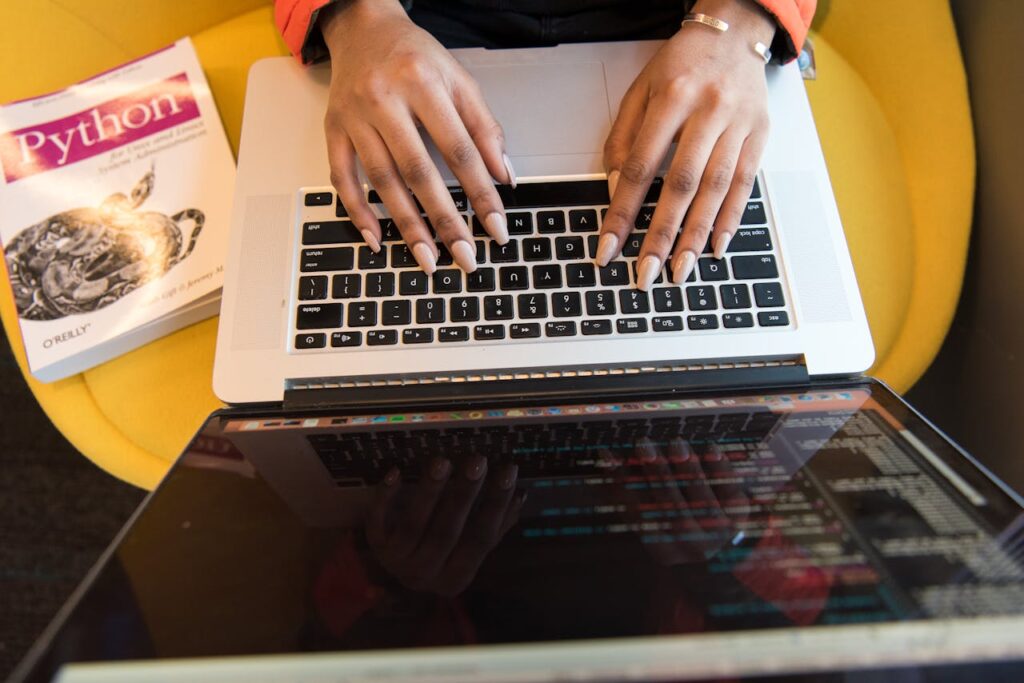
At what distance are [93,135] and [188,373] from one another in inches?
10.5

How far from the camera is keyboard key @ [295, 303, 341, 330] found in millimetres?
507

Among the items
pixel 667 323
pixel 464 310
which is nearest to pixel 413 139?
pixel 464 310

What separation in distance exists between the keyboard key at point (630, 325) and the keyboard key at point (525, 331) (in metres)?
0.06

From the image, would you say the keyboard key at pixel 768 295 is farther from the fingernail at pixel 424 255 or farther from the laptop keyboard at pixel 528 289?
the fingernail at pixel 424 255

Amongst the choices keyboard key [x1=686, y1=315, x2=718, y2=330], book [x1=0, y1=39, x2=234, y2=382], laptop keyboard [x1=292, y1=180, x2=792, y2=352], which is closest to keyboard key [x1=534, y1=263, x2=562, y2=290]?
laptop keyboard [x1=292, y1=180, x2=792, y2=352]

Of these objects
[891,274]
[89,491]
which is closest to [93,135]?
[89,491]

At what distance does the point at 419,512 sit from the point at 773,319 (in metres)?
0.30

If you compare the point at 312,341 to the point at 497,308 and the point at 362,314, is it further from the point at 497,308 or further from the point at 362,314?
the point at 497,308

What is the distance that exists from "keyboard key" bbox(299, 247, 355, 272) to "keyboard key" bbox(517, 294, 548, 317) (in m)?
0.14

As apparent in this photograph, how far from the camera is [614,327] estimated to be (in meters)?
0.50

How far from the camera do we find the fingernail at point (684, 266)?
505 mm

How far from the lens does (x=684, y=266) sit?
0.51m

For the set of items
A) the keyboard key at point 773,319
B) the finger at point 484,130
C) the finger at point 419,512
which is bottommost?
the finger at point 419,512

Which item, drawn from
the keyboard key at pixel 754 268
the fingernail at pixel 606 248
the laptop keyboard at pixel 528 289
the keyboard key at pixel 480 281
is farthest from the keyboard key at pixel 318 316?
the keyboard key at pixel 754 268
